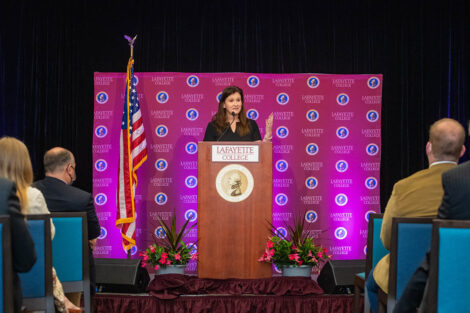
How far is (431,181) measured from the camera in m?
2.82

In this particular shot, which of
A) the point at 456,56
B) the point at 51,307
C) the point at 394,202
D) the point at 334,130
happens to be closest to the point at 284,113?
the point at 334,130

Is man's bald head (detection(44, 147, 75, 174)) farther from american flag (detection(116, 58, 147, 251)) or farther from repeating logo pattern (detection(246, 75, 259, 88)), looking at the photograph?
repeating logo pattern (detection(246, 75, 259, 88))

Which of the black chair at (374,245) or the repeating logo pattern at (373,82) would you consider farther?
the repeating logo pattern at (373,82)

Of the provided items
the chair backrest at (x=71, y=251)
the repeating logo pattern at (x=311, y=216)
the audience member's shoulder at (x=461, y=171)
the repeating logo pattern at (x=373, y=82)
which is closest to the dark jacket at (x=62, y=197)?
the chair backrest at (x=71, y=251)

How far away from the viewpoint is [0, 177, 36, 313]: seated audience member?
2.26 metres

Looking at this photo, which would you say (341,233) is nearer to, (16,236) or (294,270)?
(294,270)

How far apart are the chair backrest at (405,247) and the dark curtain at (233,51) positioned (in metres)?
3.84

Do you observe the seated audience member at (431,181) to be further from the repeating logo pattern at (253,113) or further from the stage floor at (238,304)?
the repeating logo pattern at (253,113)

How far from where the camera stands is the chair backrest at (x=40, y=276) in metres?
2.88

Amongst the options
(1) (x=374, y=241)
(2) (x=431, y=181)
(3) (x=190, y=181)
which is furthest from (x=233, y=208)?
(3) (x=190, y=181)

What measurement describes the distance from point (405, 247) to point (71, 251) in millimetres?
2046

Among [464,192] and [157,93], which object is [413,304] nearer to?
[464,192]

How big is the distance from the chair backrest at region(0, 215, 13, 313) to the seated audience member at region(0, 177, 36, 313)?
0.04 metres

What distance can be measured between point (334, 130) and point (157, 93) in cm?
215
